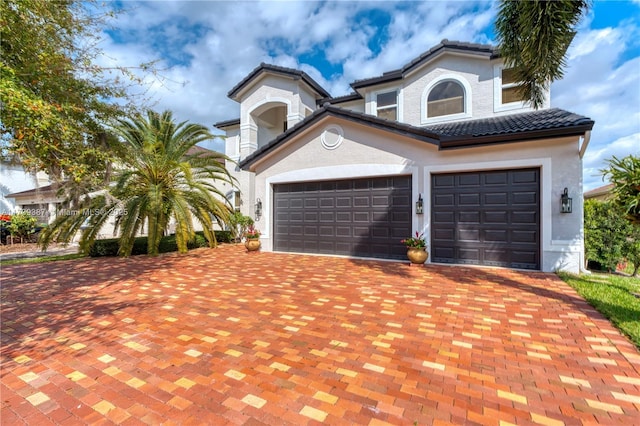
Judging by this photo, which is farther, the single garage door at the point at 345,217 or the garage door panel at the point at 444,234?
the single garage door at the point at 345,217

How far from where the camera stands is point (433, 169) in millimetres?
9539

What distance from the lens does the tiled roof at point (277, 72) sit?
14513mm

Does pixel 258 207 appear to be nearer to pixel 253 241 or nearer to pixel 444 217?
pixel 253 241

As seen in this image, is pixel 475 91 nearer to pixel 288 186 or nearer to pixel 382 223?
pixel 382 223

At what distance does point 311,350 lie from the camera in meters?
3.64

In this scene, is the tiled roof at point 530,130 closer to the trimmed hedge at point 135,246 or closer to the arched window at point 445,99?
the arched window at point 445,99

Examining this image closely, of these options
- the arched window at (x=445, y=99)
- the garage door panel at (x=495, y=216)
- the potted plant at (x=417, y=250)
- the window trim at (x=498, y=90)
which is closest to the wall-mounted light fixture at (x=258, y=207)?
the potted plant at (x=417, y=250)

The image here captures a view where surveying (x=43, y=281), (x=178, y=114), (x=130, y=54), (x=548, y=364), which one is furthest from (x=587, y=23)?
(x=43, y=281)

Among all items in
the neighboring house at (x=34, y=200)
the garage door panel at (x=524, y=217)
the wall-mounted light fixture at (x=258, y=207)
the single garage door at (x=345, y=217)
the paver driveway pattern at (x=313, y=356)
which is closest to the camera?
the paver driveway pattern at (x=313, y=356)

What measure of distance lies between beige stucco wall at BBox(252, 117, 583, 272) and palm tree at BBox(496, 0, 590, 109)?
1.96 metres

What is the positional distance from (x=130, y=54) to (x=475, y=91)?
39.9 ft

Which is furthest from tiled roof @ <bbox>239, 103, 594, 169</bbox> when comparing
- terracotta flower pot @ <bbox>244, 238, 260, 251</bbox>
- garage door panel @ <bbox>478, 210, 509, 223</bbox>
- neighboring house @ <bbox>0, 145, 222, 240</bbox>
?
neighboring house @ <bbox>0, 145, 222, 240</bbox>

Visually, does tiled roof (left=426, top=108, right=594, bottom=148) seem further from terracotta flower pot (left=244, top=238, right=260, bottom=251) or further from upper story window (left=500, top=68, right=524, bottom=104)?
terracotta flower pot (left=244, top=238, right=260, bottom=251)

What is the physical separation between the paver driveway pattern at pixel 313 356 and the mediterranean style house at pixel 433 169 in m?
2.57
